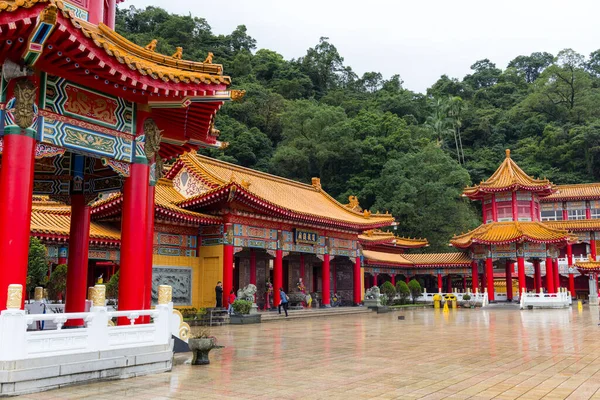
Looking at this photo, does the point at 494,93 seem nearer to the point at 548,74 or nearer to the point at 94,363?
the point at 548,74

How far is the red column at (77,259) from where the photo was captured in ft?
37.7

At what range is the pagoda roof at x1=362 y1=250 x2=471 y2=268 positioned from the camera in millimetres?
40537

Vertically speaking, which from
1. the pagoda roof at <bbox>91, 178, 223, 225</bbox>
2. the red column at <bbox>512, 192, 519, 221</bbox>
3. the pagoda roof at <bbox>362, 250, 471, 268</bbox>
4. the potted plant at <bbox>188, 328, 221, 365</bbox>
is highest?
the red column at <bbox>512, 192, 519, 221</bbox>

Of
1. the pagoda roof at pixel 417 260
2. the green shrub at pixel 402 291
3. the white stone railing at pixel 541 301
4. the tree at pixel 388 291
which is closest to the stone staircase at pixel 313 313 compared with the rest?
the tree at pixel 388 291

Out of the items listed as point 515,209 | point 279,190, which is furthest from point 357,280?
point 515,209

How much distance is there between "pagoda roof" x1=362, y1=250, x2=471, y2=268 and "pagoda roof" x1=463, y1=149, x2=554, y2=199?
5209 mm

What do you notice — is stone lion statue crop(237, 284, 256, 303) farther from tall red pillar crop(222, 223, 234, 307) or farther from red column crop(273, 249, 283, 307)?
red column crop(273, 249, 283, 307)

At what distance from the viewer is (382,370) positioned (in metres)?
9.43

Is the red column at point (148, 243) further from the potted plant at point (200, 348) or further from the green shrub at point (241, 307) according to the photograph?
the green shrub at point (241, 307)

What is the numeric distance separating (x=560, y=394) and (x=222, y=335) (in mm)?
11283

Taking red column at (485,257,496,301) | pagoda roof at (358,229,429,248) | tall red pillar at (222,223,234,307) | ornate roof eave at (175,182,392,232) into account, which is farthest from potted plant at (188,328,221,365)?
red column at (485,257,496,301)

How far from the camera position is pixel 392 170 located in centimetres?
5719

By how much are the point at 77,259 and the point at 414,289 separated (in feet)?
97.8

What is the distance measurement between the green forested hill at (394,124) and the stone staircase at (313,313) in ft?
77.0
